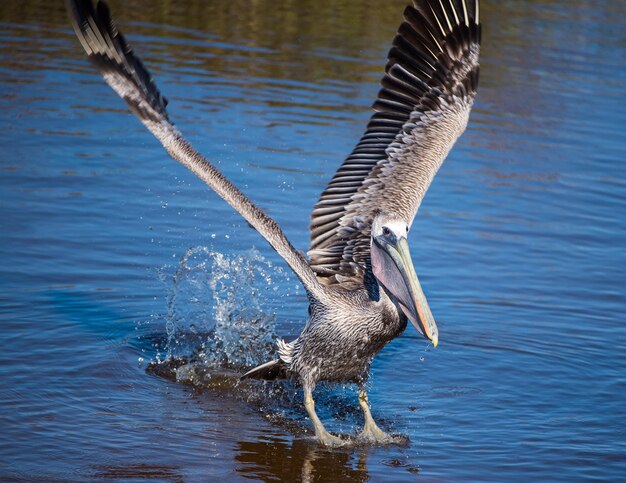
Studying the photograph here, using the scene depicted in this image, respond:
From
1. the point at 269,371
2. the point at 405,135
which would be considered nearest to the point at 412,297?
the point at 269,371

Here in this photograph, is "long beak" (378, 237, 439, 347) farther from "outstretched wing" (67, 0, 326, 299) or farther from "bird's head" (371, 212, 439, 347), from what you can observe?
"outstretched wing" (67, 0, 326, 299)

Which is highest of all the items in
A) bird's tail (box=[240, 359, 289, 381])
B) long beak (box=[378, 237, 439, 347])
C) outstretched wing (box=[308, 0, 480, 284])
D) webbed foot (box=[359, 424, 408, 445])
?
outstretched wing (box=[308, 0, 480, 284])

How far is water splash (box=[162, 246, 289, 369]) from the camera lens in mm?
6219

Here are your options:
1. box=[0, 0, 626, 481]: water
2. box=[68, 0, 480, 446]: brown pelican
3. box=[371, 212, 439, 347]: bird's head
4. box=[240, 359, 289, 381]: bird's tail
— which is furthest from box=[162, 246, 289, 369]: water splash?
box=[371, 212, 439, 347]: bird's head

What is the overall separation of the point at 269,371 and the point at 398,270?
1.12 m

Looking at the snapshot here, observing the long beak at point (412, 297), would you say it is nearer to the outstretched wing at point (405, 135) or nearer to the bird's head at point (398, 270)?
the bird's head at point (398, 270)

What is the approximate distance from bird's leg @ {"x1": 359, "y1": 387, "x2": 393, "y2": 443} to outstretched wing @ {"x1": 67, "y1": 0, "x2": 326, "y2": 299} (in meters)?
0.62

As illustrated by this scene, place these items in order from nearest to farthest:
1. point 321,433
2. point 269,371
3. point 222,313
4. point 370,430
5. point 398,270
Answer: point 398,270
point 321,433
point 370,430
point 269,371
point 222,313

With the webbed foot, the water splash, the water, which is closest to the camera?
the water

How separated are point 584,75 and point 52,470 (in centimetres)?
1135

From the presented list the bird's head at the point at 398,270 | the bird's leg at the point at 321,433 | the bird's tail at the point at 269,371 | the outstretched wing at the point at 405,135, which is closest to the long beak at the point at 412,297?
the bird's head at the point at 398,270

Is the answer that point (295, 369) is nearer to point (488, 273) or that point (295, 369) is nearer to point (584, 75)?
point (488, 273)

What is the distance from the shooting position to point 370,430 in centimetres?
525

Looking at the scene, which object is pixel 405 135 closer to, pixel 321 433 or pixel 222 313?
pixel 222 313
